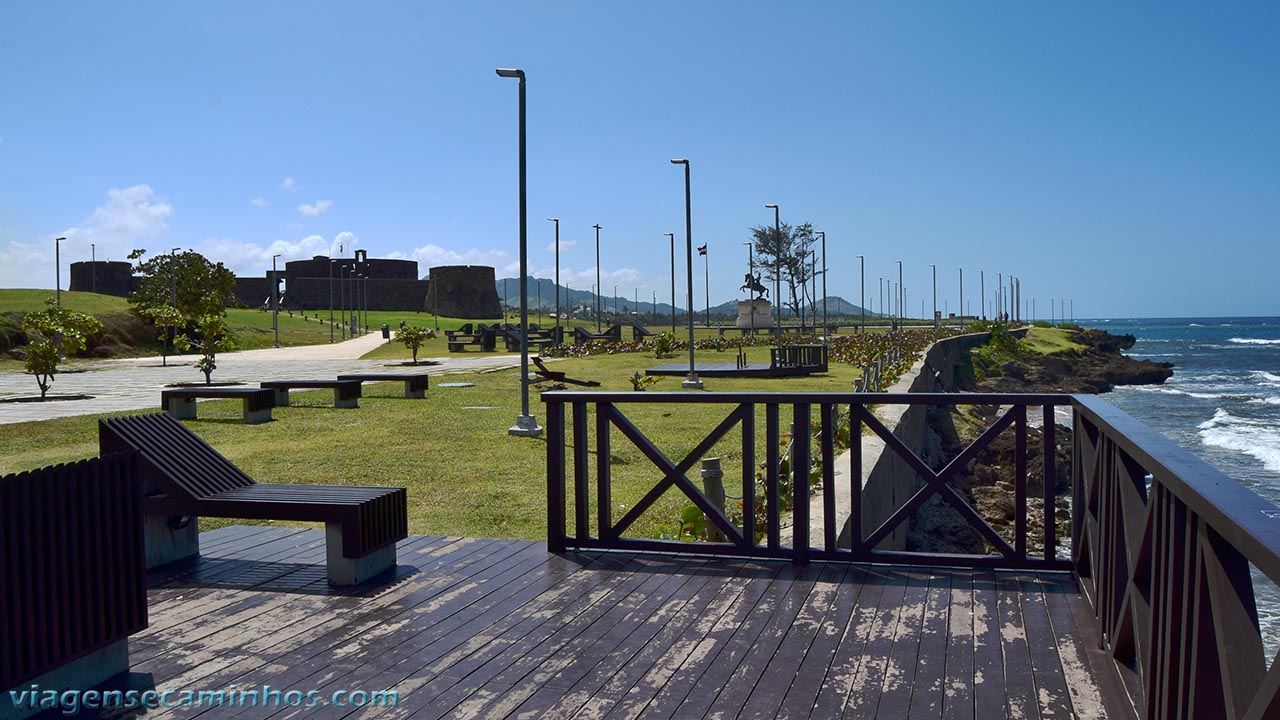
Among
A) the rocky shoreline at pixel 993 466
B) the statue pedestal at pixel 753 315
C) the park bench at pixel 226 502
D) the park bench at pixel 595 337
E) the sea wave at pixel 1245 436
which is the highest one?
the statue pedestal at pixel 753 315

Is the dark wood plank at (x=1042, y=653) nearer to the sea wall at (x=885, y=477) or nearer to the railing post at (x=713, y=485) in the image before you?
the sea wall at (x=885, y=477)

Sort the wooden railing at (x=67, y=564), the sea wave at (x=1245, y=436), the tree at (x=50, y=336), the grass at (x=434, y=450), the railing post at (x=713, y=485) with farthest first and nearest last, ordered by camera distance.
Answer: the sea wave at (x=1245, y=436) → the tree at (x=50, y=336) → the grass at (x=434, y=450) → the railing post at (x=713, y=485) → the wooden railing at (x=67, y=564)

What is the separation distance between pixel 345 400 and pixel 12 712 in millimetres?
12374

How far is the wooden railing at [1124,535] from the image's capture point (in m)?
1.70

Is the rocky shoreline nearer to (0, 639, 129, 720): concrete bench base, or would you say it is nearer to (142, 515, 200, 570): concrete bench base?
(0, 639, 129, 720): concrete bench base

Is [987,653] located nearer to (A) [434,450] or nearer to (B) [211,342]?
(A) [434,450]

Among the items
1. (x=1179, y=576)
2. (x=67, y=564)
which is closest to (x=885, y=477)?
(x=1179, y=576)

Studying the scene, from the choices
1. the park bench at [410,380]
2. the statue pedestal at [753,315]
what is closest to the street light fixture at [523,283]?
the park bench at [410,380]

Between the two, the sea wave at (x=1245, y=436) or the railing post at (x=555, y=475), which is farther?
the sea wave at (x=1245, y=436)

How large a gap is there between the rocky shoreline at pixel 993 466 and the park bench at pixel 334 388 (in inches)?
338

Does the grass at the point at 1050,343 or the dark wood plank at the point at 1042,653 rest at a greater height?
the grass at the point at 1050,343

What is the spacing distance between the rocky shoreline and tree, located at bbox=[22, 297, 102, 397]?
15562mm

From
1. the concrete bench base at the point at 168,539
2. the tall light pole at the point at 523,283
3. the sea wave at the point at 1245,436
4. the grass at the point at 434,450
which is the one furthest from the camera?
the sea wave at the point at 1245,436

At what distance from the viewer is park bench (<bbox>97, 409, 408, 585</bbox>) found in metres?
4.70
